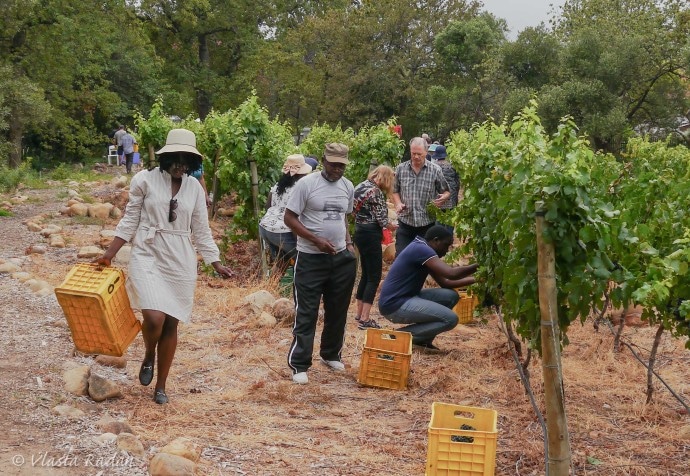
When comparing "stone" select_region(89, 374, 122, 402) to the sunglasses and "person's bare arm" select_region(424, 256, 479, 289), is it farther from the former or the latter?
"person's bare arm" select_region(424, 256, 479, 289)

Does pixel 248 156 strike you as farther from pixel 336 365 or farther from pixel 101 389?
pixel 101 389

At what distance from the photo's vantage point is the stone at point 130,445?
178 inches

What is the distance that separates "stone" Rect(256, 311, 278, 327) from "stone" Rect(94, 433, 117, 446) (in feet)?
11.6

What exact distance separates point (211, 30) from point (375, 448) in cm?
3516

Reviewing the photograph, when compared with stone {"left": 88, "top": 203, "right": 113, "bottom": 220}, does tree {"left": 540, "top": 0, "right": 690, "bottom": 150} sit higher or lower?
higher

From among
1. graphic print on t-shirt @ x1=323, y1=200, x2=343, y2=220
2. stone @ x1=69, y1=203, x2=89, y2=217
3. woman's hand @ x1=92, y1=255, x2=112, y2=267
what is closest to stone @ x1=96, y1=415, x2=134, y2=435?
woman's hand @ x1=92, y1=255, x2=112, y2=267

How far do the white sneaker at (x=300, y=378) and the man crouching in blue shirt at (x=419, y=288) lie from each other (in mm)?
1242

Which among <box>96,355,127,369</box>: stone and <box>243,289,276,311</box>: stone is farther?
<box>243,289,276,311</box>: stone

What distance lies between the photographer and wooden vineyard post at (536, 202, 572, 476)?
410 centimetres

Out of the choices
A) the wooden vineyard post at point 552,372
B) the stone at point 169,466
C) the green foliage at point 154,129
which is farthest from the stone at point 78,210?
the wooden vineyard post at point 552,372

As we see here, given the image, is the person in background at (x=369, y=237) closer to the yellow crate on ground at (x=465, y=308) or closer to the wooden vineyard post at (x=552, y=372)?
the yellow crate on ground at (x=465, y=308)

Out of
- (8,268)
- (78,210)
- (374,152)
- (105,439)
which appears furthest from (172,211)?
(78,210)

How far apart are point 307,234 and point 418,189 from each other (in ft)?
9.15

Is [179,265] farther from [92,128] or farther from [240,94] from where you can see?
[240,94]
